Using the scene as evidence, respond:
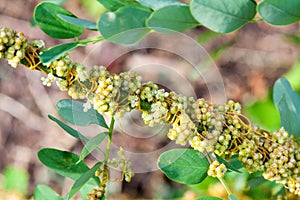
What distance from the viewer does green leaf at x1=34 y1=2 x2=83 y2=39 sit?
3.19 feet

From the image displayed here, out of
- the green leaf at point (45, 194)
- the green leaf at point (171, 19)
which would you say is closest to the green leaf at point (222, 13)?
the green leaf at point (171, 19)

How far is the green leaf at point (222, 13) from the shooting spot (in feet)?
2.99

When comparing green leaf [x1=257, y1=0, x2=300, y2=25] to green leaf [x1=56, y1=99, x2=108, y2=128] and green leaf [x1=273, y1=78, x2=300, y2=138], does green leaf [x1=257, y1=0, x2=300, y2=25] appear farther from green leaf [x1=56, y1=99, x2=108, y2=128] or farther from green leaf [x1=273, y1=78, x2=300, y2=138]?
green leaf [x1=56, y1=99, x2=108, y2=128]

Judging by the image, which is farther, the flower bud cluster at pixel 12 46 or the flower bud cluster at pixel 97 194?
the flower bud cluster at pixel 97 194

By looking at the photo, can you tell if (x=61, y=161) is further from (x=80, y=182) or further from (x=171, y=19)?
(x=171, y=19)

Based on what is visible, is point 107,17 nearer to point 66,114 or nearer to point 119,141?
point 66,114

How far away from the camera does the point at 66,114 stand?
106 cm

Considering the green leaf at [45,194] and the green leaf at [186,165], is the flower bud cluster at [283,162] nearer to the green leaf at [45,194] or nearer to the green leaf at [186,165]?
the green leaf at [186,165]

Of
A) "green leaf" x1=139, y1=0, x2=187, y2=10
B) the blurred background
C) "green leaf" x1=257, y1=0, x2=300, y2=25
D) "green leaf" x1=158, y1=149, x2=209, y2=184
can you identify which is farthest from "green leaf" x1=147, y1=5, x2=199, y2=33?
the blurred background

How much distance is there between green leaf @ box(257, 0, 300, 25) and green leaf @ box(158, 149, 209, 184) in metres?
0.31

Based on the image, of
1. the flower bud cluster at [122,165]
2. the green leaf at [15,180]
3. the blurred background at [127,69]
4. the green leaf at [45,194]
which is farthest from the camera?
the blurred background at [127,69]

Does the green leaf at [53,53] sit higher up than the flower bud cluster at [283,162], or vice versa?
the green leaf at [53,53]

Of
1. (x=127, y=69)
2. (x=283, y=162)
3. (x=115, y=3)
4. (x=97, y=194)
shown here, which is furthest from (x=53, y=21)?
(x=127, y=69)

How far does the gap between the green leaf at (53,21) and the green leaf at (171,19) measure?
179 millimetres
